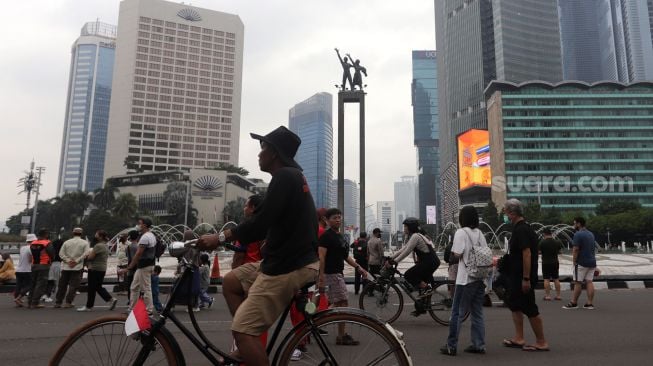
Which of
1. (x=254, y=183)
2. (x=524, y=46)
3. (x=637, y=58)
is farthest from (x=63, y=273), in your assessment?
(x=637, y=58)

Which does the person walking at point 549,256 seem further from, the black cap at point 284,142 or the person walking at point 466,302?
the black cap at point 284,142

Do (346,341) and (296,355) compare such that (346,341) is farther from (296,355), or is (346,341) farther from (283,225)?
(283,225)

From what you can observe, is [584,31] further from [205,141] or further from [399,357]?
[399,357]

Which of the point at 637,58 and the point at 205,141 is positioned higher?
the point at 637,58

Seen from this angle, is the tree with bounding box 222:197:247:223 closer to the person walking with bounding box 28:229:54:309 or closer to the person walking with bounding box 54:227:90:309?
the person walking with bounding box 28:229:54:309

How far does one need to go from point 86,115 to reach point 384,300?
18603 cm

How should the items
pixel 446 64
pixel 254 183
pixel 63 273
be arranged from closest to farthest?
pixel 63 273, pixel 254 183, pixel 446 64

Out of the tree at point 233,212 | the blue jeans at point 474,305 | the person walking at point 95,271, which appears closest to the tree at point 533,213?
the tree at point 233,212

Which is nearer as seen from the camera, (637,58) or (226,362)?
(226,362)

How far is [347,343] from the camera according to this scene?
254cm

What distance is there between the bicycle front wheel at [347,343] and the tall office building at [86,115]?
571 feet

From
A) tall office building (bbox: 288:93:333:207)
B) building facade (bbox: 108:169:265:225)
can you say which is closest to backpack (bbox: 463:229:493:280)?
building facade (bbox: 108:169:265:225)

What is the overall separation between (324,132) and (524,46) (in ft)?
303

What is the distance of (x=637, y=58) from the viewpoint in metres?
166
